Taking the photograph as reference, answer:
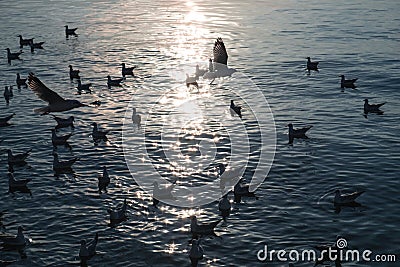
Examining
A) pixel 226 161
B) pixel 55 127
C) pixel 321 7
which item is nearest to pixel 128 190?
pixel 226 161

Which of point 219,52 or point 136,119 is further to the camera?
point 219,52

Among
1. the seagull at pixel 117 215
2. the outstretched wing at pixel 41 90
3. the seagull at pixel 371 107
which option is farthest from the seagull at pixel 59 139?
the seagull at pixel 371 107

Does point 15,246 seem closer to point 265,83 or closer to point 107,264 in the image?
point 107,264

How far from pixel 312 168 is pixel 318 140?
225 inches

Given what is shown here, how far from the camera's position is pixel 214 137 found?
43.8 metres

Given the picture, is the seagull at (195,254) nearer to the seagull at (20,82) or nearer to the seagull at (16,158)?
the seagull at (16,158)

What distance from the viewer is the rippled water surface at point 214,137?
29.6 m

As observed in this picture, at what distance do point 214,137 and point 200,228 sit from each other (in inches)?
579

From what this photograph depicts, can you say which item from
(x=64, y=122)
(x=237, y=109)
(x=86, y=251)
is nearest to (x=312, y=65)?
(x=237, y=109)

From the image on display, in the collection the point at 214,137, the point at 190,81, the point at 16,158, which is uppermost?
the point at 190,81

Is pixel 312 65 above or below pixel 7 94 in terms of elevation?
above

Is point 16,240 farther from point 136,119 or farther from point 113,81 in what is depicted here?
point 113,81

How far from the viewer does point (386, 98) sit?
174 ft

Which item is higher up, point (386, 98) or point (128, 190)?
point (386, 98)
